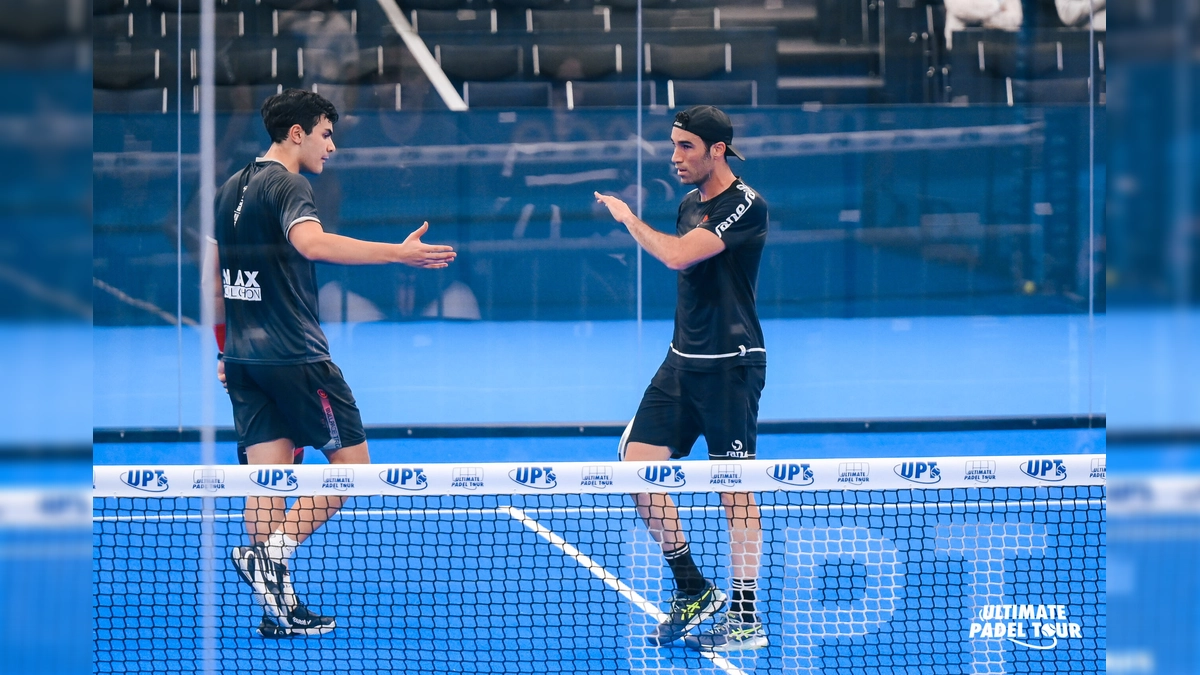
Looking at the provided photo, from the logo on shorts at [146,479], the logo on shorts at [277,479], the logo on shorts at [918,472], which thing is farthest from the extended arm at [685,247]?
the logo on shorts at [146,479]

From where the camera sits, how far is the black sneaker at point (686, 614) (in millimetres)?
3719

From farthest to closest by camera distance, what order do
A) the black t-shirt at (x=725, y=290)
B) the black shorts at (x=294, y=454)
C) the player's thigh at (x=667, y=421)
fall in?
the black shorts at (x=294, y=454) → the player's thigh at (x=667, y=421) → the black t-shirt at (x=725, y=290)

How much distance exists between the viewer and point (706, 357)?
390 centimetres

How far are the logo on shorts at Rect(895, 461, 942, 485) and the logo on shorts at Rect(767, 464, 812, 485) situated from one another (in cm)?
23

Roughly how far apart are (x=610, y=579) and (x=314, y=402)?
1161mm

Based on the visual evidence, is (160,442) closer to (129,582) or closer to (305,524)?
(129,582)

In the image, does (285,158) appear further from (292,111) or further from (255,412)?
(255,412)

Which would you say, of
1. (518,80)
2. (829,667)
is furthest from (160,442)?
(829,667)

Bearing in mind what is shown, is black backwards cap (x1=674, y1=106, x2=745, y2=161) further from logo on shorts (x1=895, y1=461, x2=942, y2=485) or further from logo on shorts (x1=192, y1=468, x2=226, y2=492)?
logo on shorts (x1=192, y1=468, x2=226, y2=492)

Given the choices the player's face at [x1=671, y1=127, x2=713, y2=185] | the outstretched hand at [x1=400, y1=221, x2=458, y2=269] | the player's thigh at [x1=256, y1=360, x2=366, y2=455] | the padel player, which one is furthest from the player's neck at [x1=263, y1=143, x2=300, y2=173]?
the player's face at [x1=671, y1=127, x2=713, y2=185]

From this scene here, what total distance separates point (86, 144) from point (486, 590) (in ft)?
11.4

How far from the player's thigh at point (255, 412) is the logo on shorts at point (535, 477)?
985 mm

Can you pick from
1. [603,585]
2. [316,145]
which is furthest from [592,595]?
[316,145]

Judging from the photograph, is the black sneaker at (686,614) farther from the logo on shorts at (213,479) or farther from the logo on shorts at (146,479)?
the logo on shorts at (146,479)
